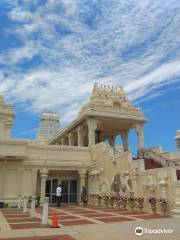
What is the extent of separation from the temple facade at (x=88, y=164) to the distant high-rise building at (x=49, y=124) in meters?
44.1

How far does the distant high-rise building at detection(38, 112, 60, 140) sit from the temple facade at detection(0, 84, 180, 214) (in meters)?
44.1

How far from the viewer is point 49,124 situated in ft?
267

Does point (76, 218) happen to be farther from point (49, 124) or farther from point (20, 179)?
point (49, 124)

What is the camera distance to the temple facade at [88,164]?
787 inches

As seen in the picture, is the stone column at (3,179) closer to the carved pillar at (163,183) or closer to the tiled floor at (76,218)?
the tiled floor at (76,218)

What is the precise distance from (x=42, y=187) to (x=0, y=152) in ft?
17.5

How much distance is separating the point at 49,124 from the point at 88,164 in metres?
55.5

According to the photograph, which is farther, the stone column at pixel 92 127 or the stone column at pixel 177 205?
the stone column at pixel 92 127

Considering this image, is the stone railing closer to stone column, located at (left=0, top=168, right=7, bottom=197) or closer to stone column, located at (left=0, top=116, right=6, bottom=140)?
stone column, located at (left=0, top=168, right=7, bottom=197)

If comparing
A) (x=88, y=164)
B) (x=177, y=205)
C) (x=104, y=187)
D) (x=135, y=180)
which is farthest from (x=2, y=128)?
(x=177, y=205)

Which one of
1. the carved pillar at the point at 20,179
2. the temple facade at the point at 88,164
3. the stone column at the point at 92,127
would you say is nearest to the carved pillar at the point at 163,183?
the temple facade at the point at 88,164

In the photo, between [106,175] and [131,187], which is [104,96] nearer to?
[106,175]

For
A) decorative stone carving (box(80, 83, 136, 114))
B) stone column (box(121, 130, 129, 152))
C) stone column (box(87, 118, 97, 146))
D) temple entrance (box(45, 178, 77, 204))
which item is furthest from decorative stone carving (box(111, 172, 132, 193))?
stone column (box(121, 130, 129, 152))

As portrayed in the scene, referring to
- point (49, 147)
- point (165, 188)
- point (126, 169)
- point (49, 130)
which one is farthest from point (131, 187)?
point (49, 130)
